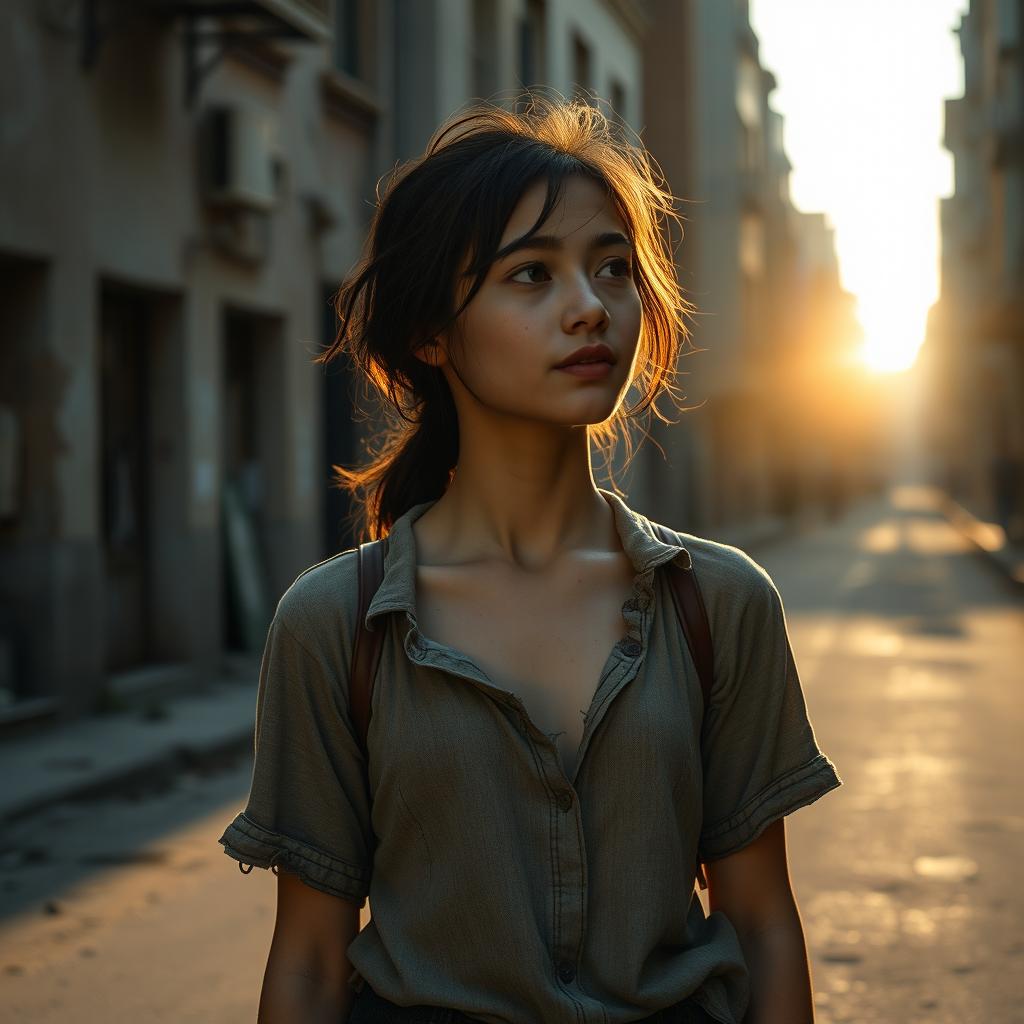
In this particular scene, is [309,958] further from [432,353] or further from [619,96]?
[619,96]

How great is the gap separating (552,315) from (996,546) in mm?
33427

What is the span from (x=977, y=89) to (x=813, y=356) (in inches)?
639


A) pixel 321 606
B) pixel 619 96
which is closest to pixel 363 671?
pixel 321 606

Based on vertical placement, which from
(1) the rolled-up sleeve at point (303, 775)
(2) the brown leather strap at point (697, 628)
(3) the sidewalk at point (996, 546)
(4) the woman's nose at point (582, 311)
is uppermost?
(4) the woman's nose at point (582, 311)

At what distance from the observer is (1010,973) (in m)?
5.46

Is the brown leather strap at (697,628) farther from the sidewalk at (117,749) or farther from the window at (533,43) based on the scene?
the window at (533,43)

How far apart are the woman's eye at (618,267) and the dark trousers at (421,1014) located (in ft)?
2.84

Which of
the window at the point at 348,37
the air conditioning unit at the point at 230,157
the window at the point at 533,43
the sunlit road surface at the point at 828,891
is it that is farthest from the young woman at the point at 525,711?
the window at the point at 533,43

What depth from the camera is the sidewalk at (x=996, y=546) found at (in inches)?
1030

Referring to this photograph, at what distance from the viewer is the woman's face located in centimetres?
208

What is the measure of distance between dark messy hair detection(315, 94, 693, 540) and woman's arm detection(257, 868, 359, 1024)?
1.86 ft

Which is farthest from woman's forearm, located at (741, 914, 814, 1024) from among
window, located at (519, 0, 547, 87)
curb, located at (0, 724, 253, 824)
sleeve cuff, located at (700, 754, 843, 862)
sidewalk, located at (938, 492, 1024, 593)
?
sidewalk, located at (938, 492, 1024, 593)

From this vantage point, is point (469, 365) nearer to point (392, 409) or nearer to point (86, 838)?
point (392, 409)

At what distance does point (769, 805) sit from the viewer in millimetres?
2137
